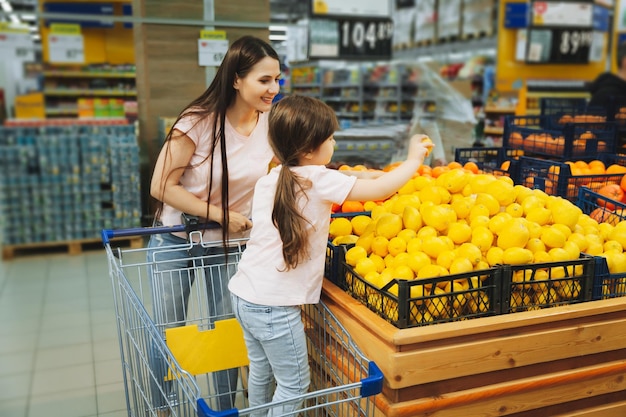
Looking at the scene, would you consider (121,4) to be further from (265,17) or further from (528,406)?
(528,406)

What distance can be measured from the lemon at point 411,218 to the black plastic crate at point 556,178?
936 millimetres

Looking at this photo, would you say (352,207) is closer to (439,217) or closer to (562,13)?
(439,217)

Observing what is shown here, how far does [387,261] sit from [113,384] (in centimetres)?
203

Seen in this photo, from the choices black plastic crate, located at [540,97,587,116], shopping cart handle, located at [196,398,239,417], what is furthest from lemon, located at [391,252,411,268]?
black plastic crate, located at [540,97,587,116]

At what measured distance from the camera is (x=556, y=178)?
2.69 meters

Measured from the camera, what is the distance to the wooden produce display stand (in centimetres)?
152

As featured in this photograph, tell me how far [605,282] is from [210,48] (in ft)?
10.8

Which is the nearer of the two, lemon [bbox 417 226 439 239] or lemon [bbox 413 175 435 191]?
lemon [bbox 417 226 439 239]

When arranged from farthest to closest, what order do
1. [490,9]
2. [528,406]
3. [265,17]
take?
[490,9], [265,17], [528,406]

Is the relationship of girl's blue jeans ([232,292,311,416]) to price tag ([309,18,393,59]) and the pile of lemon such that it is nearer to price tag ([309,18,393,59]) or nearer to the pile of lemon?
the pile of lemon

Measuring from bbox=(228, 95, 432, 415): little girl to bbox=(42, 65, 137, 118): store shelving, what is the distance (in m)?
9.03

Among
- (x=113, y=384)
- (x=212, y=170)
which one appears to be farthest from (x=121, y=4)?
(x=212, y=170)

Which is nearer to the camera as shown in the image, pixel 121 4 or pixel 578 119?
pixel 578 119

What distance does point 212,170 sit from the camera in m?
2.09
